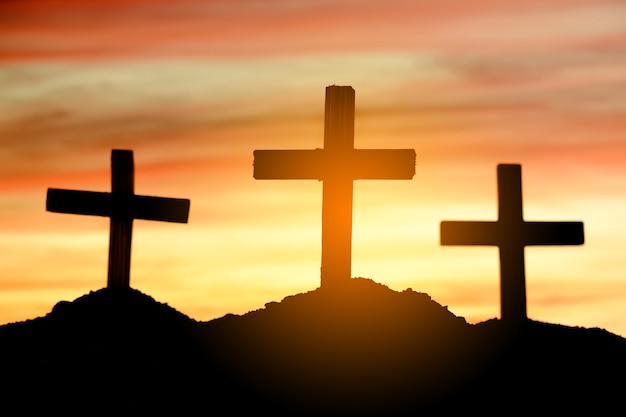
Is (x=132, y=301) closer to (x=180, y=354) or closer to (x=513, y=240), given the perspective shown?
(x=180, y=354)

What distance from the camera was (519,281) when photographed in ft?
58.4

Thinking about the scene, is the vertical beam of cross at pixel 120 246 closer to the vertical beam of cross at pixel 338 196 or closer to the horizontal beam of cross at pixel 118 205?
the horizontal beam of cross at pixel 118 205

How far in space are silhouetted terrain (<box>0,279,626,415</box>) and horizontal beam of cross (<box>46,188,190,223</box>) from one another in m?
1.36

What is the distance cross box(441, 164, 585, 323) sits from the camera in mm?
17703

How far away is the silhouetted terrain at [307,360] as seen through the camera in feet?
48.3

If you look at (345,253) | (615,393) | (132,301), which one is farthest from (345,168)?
(615,393)

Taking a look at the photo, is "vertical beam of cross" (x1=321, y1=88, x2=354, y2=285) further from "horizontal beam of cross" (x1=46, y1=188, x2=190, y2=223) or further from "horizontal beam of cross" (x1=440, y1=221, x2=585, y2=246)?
"horizontal beam of cross" (x1=46, y1=188, x2=190, y2=223)

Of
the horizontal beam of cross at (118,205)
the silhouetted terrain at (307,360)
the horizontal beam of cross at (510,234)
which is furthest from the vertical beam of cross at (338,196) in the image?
the horizontal beam of cross at (118,205)

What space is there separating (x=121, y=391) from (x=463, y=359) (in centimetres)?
527

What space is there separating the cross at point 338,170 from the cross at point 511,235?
165 cm

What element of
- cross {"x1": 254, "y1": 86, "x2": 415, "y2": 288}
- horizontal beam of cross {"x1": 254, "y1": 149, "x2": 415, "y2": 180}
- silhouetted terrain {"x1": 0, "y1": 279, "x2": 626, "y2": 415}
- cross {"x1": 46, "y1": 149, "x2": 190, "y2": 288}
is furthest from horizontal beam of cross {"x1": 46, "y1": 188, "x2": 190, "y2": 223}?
cross {"x1": 254, "y1": 86, "x2": 415, "y2": 288}

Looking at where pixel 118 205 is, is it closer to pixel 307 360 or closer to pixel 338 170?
pixel 338 170

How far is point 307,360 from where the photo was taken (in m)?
15.6

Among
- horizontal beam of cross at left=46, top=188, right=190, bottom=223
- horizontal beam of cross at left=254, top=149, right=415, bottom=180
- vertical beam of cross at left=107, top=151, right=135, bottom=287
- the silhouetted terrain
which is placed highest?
horizontal beam of cross at left=254, top=149, right=415, bottom=180
